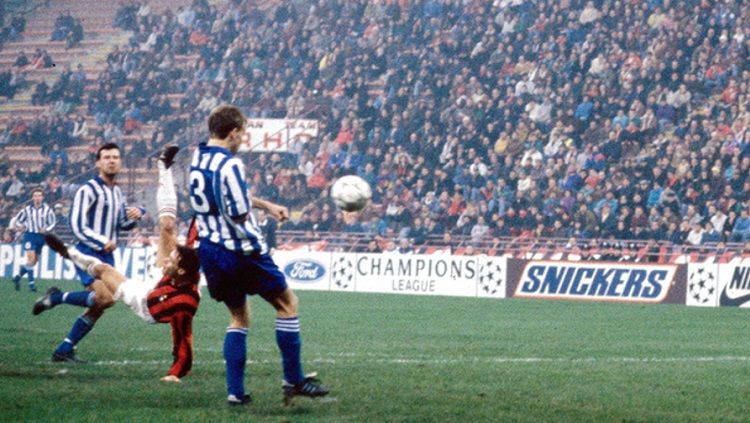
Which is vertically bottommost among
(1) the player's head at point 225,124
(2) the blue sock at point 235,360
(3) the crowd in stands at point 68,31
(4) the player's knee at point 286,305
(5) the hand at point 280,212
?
(2) the blue sock at point 235,360

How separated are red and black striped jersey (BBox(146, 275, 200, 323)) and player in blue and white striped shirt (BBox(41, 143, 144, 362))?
1.24 m

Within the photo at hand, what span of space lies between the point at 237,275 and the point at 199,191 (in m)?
0.66

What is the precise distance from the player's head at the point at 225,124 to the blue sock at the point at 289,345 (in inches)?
53.7

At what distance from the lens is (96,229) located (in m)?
12.5

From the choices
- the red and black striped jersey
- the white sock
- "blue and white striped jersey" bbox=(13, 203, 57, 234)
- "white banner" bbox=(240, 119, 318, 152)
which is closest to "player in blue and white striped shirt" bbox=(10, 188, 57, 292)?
"blue and white striped jersey" bbox=(13, 203, 57, 234)

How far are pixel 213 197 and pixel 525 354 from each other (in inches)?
234

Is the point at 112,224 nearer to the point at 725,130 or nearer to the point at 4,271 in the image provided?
the point at 725,130

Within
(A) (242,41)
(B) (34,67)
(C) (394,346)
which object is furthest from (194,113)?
(C) (394,346)

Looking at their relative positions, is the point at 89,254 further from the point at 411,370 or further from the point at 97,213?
the point at 411,370

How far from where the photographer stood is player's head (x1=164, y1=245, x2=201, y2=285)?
1059cm

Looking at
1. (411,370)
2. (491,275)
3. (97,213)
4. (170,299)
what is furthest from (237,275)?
(491,275)

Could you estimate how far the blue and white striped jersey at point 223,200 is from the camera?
8.77 meters

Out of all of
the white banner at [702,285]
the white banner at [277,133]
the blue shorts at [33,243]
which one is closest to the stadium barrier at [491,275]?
the white banner at [702,285]

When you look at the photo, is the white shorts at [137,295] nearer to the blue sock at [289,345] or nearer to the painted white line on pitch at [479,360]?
the painted white line on pitch at [479,360]
